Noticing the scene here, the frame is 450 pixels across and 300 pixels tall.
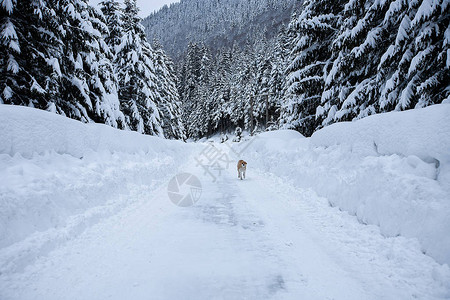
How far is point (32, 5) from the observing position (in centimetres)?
895

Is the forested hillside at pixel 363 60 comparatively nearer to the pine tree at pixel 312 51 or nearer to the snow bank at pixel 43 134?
the pine tree at pixel 312 51

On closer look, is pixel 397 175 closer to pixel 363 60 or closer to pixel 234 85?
pixel 363 60

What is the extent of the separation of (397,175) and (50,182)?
6.14 meters

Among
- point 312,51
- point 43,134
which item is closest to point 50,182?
point 43,134

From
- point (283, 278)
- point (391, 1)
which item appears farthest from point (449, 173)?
point (391, 1)

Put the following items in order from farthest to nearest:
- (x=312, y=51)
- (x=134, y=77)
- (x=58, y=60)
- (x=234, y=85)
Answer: (x=234, y=85)
(x=134, y=77)
(x=312, y=51)
(x=58, y=60)

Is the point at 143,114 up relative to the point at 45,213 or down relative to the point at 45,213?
up

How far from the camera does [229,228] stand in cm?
459

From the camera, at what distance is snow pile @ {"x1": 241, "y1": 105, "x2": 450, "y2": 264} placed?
3205mm

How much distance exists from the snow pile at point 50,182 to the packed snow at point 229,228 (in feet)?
0.08

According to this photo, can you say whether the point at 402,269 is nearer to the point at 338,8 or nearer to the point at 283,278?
the point at 283,278

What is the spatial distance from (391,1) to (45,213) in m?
13.1

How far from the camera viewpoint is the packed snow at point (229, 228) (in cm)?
277

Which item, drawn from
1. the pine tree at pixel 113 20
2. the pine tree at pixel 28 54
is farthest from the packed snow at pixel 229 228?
the pine tree at pixel 113 20
